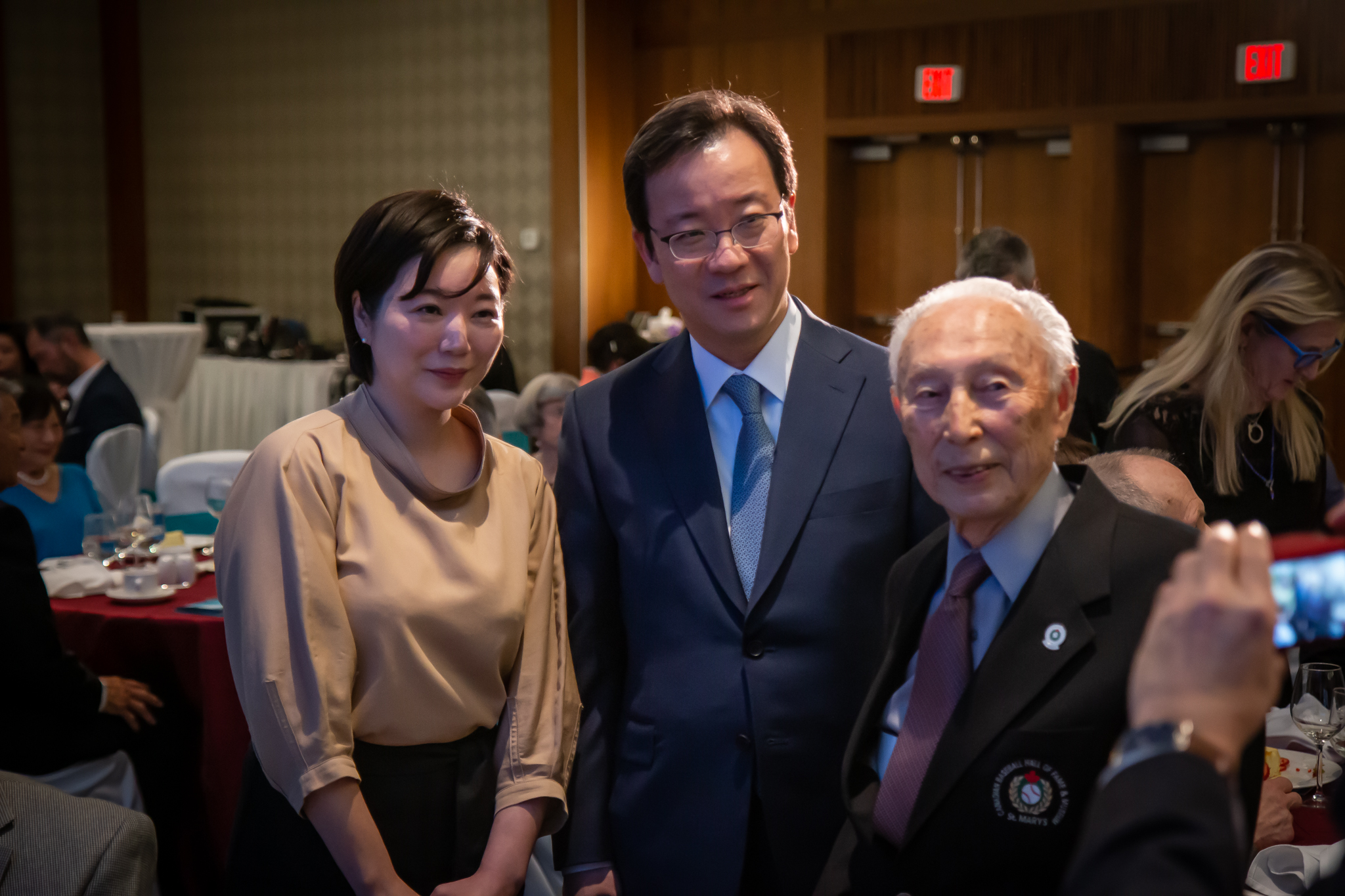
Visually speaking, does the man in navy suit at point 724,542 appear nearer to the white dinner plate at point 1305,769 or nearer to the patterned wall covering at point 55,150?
the white dinner plate at point 1305,769

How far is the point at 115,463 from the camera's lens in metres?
5.55

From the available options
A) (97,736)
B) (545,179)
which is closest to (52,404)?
(97,736)


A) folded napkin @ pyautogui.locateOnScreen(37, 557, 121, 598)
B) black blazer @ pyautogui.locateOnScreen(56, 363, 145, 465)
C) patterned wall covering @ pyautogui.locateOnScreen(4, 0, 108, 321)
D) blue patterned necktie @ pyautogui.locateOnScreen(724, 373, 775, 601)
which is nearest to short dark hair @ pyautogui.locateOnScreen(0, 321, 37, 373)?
black blazer @ pyautogui.locateOnScreen(56, 363, 145, 465)

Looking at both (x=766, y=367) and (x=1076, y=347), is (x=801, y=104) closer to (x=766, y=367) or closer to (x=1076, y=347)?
(x=1076, y=347)

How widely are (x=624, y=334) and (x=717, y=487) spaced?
3.65 m

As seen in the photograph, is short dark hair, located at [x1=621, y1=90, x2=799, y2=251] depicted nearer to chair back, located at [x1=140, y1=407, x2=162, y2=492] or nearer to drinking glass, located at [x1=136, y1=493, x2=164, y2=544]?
drinking glass, located at [x1=136, y1=493, x2=164, y2=544]

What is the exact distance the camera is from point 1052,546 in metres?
1.27

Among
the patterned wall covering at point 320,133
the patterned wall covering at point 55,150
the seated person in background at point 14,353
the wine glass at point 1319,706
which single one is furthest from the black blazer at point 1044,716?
the patterned wall covering at point 55,150

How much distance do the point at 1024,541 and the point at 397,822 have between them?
3.09ft

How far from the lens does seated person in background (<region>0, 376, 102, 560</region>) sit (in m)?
4.15

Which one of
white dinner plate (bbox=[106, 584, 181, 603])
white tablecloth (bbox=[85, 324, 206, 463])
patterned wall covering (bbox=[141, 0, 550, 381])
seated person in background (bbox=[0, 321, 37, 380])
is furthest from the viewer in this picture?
patterned wall covering (bbox=[141, 0, 550, 381])

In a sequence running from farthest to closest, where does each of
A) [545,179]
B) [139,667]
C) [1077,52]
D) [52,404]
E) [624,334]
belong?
[545,179] → [1077,52] → [624,334] → [52,404] → [139,667]

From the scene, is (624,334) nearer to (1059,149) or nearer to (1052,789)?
(1059,149)

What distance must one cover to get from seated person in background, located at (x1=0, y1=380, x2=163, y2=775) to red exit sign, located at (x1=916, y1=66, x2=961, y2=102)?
5.35m
